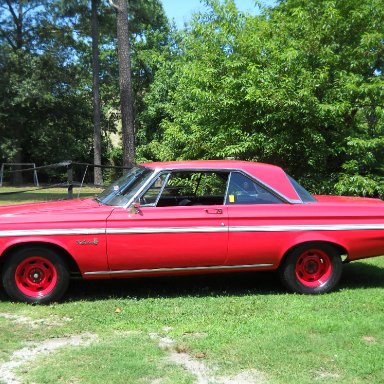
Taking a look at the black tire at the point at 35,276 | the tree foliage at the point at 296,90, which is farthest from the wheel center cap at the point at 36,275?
the tree foliage at the point at 296,90


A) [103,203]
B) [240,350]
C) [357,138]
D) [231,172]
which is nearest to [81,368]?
[240,350]

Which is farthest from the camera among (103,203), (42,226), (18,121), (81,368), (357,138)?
(18,121)

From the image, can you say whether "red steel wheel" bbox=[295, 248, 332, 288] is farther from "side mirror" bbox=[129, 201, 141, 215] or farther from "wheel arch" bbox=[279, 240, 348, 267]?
"side mirror" bbox=[129, 201, 141, 215]

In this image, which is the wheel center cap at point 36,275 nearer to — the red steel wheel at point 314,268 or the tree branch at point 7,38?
the red steel wheel at point 314,268

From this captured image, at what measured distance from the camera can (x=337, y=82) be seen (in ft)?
32.9

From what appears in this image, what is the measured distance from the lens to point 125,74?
41.8 ft

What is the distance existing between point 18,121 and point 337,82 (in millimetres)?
23429

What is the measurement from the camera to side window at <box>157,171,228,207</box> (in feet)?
19.1

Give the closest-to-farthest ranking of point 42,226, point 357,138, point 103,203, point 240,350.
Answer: point 240,350 < point 42,226 < point 103,203 < point 357,138

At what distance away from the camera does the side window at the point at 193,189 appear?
5.83 metres

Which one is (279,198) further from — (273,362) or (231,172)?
(273,362)

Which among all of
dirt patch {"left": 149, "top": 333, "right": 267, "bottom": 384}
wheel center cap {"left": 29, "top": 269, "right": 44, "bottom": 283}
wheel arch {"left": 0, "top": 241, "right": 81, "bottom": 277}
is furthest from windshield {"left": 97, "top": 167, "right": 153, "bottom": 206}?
dirt patch {"left": 149, "top": 333, "right": 267, "bottom": 384}

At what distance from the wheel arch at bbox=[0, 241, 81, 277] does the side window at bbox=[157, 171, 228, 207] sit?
1.14 metres

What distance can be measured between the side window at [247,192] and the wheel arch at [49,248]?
1868 millimetres
